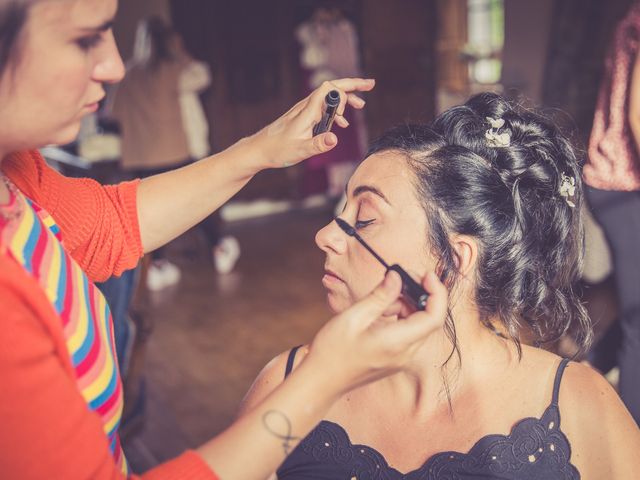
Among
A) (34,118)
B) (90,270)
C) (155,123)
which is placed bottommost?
(155,123)

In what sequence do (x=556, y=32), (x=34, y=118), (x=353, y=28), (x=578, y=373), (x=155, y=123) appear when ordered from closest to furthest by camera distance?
(x=34, y=118)
(x=578, y=373)
(x=155, y=123)
(x=556, y=32)
(x=353, y=28)

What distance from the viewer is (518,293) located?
1394mm

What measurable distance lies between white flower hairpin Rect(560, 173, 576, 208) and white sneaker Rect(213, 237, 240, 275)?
11.7ft

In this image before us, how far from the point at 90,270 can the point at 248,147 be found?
1.18ft

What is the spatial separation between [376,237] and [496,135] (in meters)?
0.32

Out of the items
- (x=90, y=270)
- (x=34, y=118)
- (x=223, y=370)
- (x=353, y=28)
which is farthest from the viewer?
(x=353, y=28)

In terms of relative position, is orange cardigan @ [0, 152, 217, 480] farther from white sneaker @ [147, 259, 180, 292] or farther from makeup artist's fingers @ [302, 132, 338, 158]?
white sneaker @ [147, 259, 180, 292]

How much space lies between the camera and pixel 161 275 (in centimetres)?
454

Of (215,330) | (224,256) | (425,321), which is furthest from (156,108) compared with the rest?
(425,321)

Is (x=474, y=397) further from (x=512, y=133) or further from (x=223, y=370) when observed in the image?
(x=223, y=370)

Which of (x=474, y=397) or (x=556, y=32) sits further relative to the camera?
(x=556, y=32)

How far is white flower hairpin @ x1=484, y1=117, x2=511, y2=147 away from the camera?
1.31m

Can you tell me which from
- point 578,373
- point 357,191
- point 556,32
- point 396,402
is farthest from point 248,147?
point 556,32

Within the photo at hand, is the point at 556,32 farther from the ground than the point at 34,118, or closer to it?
closer to it
